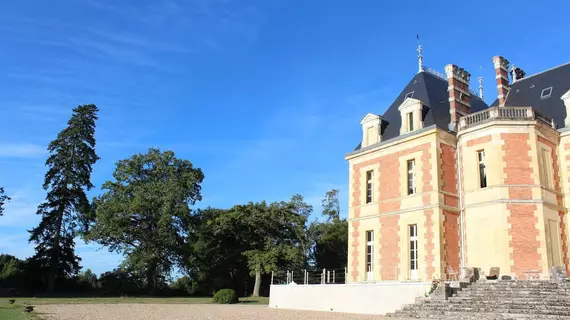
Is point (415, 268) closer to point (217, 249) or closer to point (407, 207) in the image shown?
point (407, 207)

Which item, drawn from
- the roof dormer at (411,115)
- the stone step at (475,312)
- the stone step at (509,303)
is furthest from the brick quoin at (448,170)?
the stone step at (475,312)

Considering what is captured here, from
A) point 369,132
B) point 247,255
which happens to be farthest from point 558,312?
point 247,255

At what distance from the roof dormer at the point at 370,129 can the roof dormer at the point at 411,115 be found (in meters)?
1.37

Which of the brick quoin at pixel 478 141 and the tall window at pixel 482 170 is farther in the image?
the tall window at pixel 482 170

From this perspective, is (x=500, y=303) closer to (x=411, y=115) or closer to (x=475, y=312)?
(x=475, y=312)

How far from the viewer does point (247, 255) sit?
32.9 m

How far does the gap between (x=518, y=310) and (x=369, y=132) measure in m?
11.9

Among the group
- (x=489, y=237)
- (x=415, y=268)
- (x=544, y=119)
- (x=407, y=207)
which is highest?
(x=544, y=119)

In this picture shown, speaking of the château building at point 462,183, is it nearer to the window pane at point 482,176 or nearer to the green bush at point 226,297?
the window pane at point 482,176

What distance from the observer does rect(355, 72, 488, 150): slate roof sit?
65.3ft

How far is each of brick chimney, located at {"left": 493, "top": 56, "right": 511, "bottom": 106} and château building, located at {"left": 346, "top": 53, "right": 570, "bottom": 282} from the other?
0.05 meters

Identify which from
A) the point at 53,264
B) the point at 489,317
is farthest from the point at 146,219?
the point at 489,317

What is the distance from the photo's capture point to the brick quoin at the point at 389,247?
18.7 m

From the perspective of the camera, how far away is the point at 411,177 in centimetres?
1936
